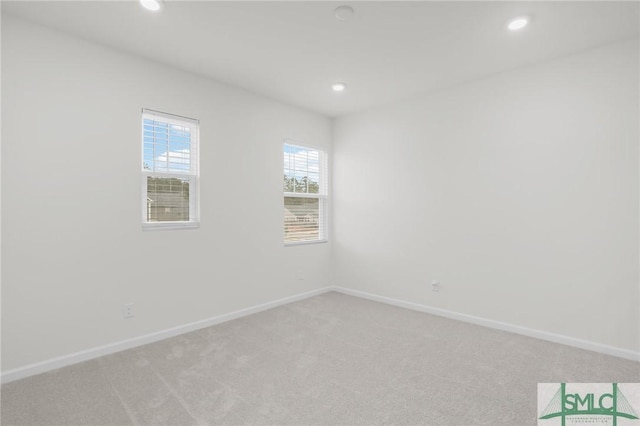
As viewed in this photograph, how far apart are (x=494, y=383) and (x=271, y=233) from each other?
2.69 metres

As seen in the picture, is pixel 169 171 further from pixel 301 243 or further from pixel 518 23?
pixel 518 23

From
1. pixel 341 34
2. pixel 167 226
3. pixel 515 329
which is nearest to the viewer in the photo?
pixel 341 34

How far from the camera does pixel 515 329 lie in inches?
126

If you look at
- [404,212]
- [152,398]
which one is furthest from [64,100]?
[404,212]

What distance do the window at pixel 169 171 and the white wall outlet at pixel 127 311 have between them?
2.25 ft

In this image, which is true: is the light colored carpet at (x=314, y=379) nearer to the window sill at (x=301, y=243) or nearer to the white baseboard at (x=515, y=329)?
the white baseboard at (x=515, y=329)

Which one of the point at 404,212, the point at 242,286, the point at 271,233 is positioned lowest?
the point at 242,286

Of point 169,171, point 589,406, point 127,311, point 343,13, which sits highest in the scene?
point 343,13

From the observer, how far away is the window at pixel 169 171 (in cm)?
301

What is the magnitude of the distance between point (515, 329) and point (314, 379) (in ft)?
7.00

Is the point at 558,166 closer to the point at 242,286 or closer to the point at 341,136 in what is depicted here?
the point at 341,136

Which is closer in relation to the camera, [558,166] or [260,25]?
[260,25]

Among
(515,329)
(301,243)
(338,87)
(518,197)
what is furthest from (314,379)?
(338,87)

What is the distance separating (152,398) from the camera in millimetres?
2066
